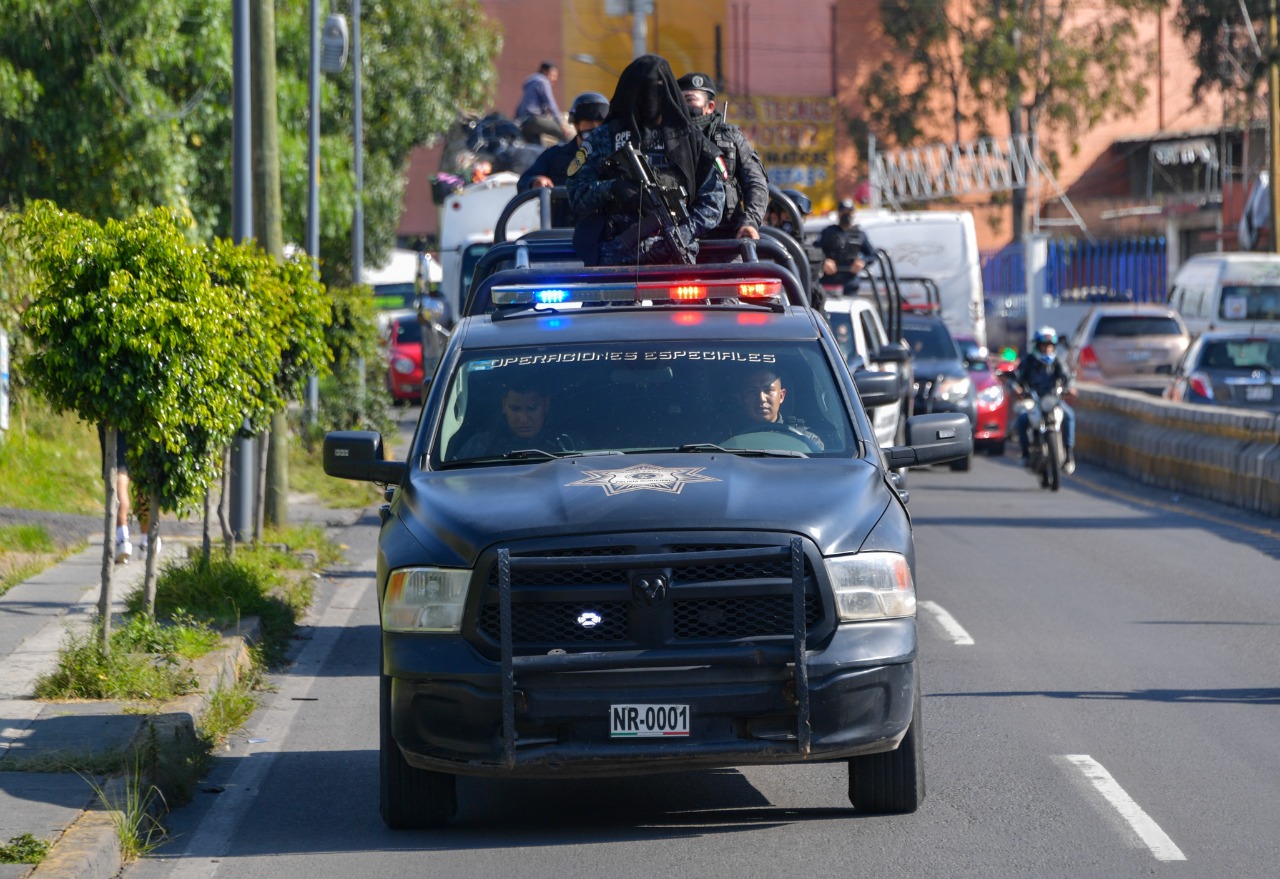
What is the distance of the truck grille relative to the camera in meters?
6.30

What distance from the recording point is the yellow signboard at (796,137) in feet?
183

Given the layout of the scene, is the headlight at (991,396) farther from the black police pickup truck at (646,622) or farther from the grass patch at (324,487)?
the black police pickup truck at (646,622)

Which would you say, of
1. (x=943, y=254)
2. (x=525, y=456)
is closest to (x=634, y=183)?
(x=525, y=456)

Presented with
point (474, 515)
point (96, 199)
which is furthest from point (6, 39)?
point (474, 515)

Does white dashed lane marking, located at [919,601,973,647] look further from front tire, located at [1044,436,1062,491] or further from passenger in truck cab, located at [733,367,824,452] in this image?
front tire, located at [1044,436,1062,491]

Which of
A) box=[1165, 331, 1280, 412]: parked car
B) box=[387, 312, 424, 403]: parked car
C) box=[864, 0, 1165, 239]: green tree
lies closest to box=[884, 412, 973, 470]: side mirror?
box=[1165, 331, 1280, 412]: parked car

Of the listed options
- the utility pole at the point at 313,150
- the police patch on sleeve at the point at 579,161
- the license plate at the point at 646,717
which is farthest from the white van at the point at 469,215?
the license plate at the point at 646,717

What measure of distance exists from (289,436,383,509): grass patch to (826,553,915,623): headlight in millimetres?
12361

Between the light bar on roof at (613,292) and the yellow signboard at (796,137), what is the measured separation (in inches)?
1872

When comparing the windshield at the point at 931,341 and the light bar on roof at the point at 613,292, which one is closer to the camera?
the light bar on roof at the point at 613,292

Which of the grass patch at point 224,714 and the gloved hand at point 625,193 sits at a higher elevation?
the gloved hand at point 625,193

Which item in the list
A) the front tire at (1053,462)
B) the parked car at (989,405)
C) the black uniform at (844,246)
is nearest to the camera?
the black uniform at (844,246)

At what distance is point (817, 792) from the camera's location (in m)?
7.50

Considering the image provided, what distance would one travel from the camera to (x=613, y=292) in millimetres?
8273
